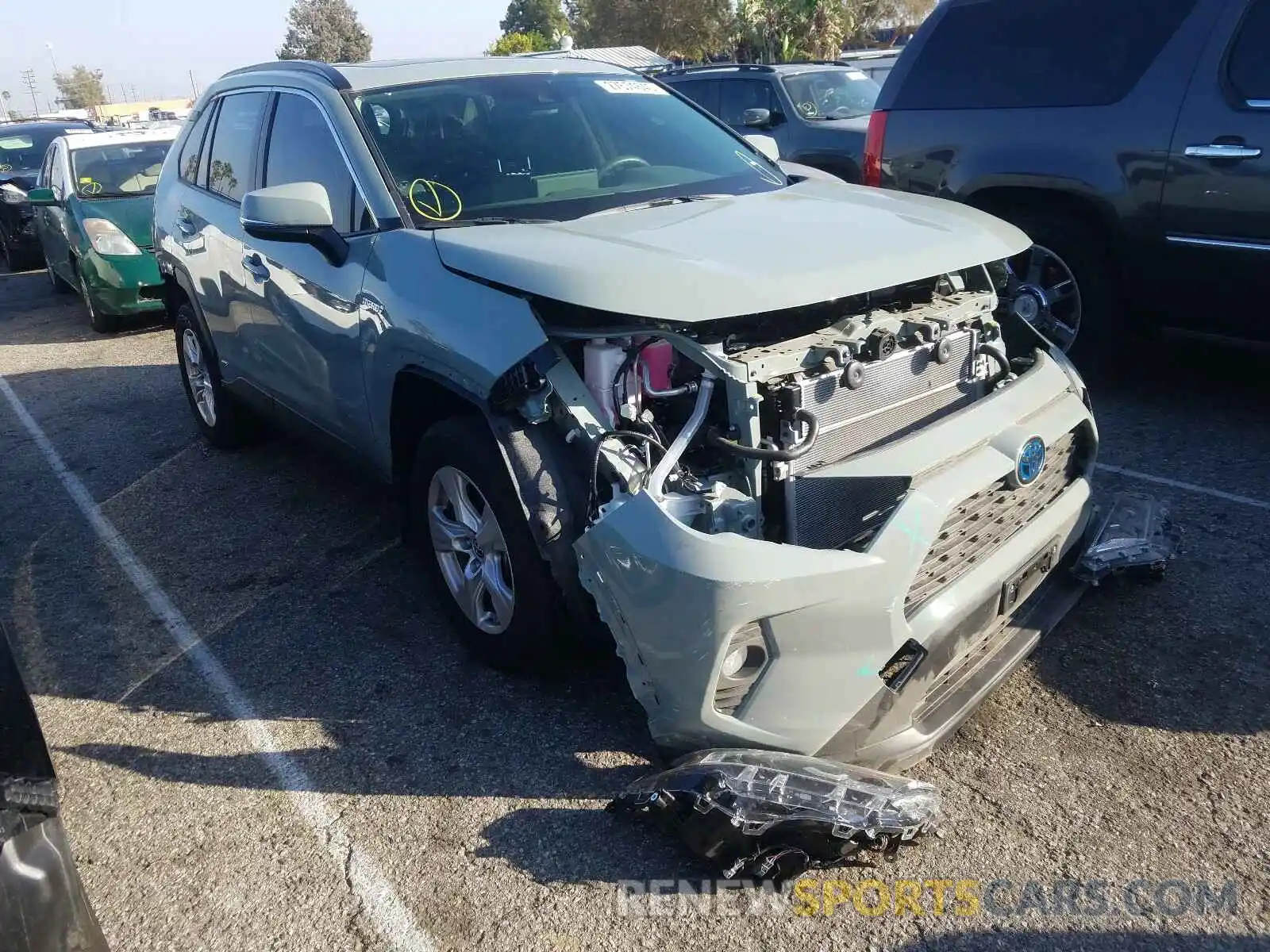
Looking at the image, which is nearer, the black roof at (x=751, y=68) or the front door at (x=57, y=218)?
the front door at (x=57, y=218)

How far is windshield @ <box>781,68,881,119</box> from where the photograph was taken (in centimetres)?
1072

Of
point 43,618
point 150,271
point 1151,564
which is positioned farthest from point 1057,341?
point 150,271

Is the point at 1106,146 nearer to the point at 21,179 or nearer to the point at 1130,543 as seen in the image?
the point at 1130,543

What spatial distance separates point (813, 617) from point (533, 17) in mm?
82678

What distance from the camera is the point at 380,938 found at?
2551 millimetres

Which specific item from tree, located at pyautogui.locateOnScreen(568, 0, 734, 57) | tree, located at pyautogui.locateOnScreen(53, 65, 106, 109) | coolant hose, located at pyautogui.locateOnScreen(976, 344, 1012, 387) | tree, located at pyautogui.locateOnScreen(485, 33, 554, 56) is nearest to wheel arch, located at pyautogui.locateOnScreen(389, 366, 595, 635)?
coolant hose, located at pyautogui.locateOnScreen(976, 344, 1012, 387)

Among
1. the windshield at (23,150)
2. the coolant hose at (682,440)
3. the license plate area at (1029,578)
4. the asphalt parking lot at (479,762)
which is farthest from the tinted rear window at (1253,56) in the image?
the windshield at (23,150)

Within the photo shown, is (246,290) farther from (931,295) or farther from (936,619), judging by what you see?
(936,619)

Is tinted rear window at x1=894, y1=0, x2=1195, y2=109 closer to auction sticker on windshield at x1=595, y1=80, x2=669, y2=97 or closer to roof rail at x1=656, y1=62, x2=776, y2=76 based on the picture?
auction sticker on windshield at x1=595, y1=80, x2=669, y2=97

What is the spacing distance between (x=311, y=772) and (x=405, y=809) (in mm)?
371

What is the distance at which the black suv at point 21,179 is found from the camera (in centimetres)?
1348

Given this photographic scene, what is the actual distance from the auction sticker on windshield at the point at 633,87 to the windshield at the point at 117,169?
7.03 metres

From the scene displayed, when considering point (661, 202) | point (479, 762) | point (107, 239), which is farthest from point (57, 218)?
point (479, 762)

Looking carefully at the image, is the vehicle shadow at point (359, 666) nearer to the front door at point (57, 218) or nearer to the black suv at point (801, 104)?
the front door at point (57, 218)
